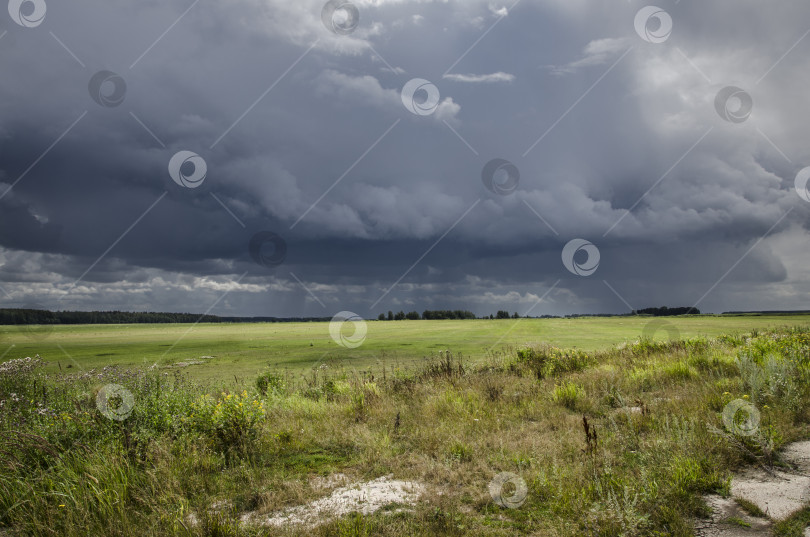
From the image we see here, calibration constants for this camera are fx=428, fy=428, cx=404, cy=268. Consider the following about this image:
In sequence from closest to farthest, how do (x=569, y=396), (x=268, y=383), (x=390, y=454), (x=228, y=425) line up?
(x=390, y=454)
(x=228, y=425)
(x=569, y=396)
(x=268, y=383)

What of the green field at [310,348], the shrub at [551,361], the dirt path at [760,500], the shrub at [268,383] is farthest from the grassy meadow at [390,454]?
the green field at [310,348]

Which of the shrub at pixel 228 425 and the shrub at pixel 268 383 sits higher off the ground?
the shrub at pixel 268 383

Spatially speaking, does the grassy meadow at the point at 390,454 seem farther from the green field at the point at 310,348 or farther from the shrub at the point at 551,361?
the green field at the point at 310,348

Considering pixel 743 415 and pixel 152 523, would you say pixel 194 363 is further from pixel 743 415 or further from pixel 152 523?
pixel 743 415

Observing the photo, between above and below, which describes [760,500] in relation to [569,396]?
below

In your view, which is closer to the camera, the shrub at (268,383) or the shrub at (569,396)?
the shrub at (569,396)

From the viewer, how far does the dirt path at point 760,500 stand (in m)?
5.07

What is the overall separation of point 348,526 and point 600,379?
466 inches

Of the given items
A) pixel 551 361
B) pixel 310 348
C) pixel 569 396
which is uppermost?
pixel 310 348

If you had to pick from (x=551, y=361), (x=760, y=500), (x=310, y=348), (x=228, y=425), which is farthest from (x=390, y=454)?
(x=310, y=348)

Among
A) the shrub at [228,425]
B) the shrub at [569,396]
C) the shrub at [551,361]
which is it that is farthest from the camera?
the shrub at [551,361]

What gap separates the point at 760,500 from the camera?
567cm

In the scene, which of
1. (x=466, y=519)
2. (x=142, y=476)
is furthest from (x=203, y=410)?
(x=466, y=519)

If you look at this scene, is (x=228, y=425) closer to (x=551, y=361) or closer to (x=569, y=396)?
(x=569, y=396)
